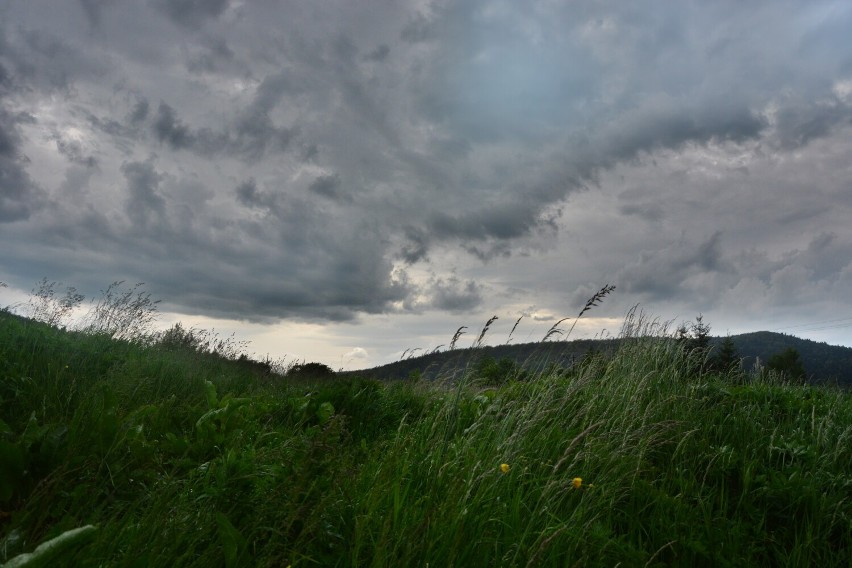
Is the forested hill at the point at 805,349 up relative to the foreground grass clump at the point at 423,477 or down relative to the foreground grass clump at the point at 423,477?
up

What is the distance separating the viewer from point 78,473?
128 inches

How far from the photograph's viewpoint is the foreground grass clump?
271 cm

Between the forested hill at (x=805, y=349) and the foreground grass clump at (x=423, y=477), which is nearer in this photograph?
the foreground grass clump at (x=423, y=477)

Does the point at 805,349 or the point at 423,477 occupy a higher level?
the point at 805,349

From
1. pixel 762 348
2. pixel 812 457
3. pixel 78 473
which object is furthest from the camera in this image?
pixel 762 348

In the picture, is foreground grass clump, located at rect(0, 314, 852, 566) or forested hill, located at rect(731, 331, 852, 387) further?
forested hill, located at rect(731, 331, 852, 387)

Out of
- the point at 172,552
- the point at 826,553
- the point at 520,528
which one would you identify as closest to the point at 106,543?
the point at 172,552

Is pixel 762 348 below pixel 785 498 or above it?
above

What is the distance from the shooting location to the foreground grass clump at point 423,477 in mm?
2711

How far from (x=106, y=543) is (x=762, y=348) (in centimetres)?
9948

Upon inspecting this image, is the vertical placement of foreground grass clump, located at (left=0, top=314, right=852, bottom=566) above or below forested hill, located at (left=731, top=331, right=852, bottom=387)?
below

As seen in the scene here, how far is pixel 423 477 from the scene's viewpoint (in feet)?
12.6

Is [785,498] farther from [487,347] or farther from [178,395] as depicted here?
[178,395]

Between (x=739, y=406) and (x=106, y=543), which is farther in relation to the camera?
(x=739, y=406)
